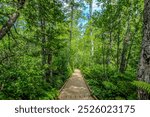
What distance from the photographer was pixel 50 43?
8.32 metres

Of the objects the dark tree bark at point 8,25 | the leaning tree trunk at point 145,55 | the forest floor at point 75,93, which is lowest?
the forest floor at point 75,93

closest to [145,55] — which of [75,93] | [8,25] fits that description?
[8,25]

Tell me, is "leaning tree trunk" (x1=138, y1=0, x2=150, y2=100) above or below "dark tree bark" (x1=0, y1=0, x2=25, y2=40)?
below

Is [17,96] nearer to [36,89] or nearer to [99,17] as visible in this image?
[36,89]

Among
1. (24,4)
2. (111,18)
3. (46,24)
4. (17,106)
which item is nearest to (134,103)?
(17,106)

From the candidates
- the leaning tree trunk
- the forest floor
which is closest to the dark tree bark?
the leaning tree trunk

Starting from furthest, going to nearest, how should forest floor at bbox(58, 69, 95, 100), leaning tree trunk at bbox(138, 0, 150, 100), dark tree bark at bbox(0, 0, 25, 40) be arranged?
forest floor at bbox(58, 69, 95, 100)
dark tree bark at bbox(0, 0, 25, 40)
leaning tree trunk at bbox(138, 0, 150, 100)

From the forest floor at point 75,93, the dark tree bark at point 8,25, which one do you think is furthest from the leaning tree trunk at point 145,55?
the forest floor at point 75,93

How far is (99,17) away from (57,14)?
620cm

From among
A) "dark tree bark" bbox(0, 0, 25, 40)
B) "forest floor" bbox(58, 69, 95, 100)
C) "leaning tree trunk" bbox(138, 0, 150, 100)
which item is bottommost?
"forest floor" bbox(58, 69, 95, 100)

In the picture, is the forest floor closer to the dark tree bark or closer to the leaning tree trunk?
the dark tree bark

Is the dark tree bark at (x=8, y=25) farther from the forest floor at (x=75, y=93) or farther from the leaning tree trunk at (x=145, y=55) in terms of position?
the forest floor at (x=75, y=93)

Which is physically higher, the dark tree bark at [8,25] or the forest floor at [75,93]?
the dark tree bark at [8,25]

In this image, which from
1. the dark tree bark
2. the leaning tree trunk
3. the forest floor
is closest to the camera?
the leaning tree trunk
